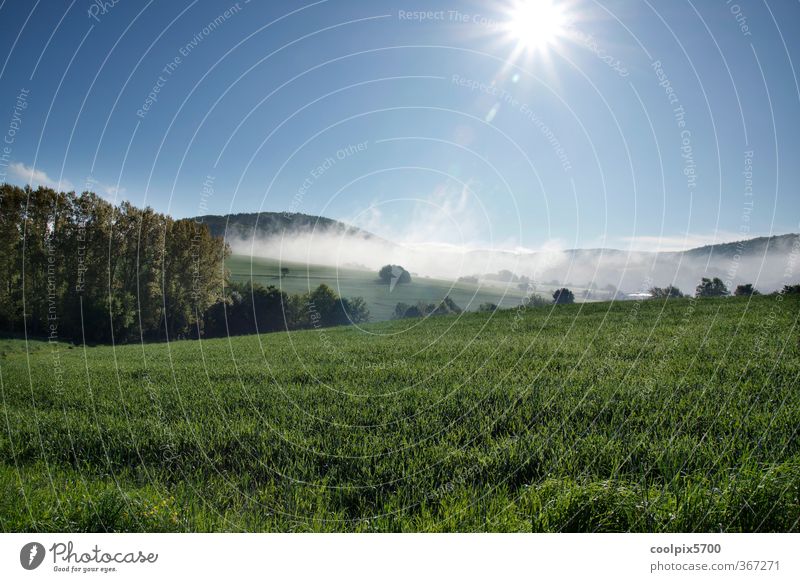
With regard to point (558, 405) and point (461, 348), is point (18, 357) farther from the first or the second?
point (558, 405)

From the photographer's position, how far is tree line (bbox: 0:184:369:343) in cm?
1850

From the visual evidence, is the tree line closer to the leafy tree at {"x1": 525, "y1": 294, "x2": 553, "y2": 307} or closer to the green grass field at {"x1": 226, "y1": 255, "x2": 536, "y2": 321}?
the green grass field at {"x1": 226, "y1": 255, "x2": 536, "y2": 321}

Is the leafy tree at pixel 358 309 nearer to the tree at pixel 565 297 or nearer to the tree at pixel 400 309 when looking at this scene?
the tree at pixel 400 309

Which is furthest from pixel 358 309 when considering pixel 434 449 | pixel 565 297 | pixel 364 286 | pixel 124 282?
pixel 434 449

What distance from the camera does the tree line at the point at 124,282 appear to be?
18.5 meters

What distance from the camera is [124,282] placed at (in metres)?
30.3

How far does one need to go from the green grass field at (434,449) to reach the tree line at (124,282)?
11.4 m

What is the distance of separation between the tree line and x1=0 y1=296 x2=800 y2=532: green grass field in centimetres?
1140

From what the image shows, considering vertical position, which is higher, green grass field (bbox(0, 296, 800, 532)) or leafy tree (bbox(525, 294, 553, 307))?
leafy tree (bbox(525, 294, 553, 307))

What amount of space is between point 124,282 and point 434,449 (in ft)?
107

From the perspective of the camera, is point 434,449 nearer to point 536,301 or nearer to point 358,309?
point 358,309

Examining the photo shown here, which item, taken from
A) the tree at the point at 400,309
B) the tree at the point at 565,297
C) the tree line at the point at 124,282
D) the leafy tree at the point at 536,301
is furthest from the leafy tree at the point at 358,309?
the tree at the point at 565,297

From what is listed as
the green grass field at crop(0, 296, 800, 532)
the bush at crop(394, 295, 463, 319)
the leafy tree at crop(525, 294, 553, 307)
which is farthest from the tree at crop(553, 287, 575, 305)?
the green grass field at crop(0, 296, 800, 532)
